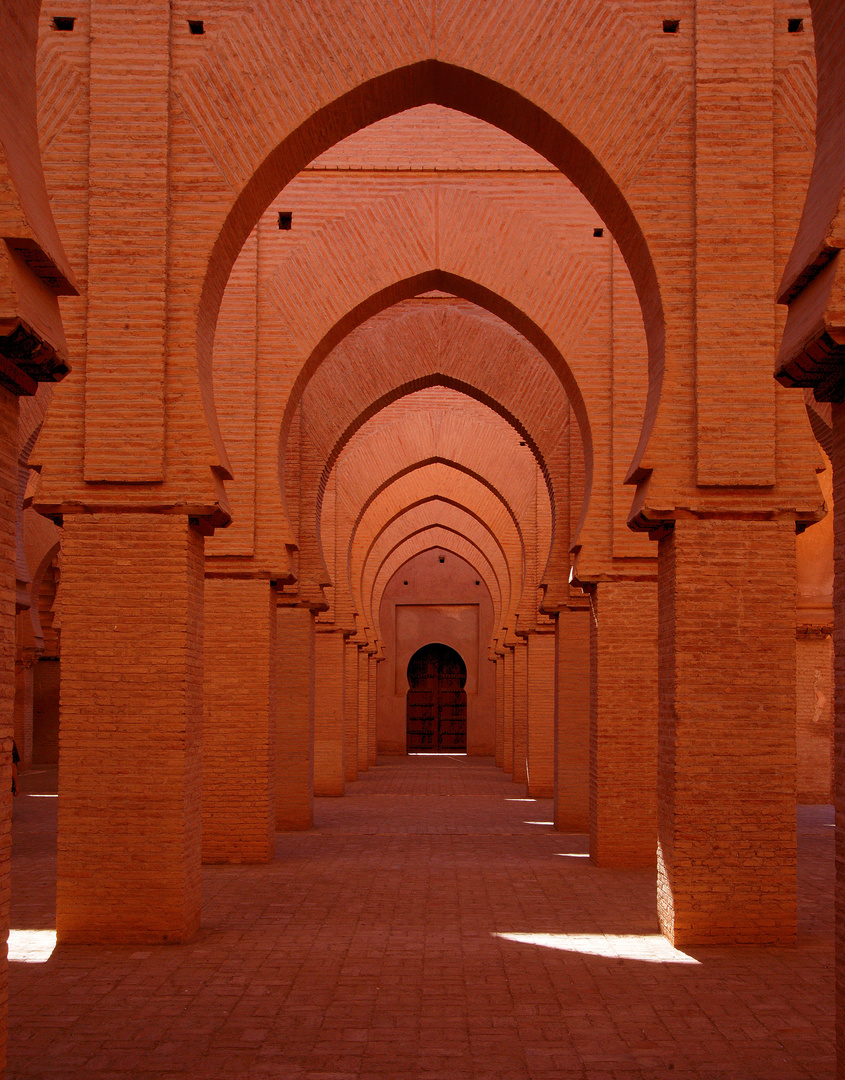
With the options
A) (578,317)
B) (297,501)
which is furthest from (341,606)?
(578,317)

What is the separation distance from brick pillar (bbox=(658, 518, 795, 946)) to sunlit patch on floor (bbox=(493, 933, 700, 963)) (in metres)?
0.16

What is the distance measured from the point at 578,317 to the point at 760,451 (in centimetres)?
457

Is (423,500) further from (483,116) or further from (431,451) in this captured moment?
(483,116)

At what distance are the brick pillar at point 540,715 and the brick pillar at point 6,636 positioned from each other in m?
15.5

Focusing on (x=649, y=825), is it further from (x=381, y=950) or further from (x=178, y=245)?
(x=178, y=245)

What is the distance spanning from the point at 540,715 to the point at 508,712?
7122 millimetres

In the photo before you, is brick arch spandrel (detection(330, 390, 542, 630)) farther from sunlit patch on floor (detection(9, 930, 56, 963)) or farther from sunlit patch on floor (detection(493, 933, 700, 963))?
sunlit patch on floor (detection(9, 930, 56, 963))

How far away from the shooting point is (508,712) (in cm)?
2700

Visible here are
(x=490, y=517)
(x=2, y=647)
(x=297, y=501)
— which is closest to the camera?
(x=2, y=647)

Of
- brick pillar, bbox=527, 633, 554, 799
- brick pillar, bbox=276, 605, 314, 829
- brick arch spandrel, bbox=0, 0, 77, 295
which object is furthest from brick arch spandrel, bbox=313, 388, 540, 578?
brick arch spandrel, bbox=0, 0, 77, 295

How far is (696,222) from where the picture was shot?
8.43 meters

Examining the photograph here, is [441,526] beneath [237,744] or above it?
above

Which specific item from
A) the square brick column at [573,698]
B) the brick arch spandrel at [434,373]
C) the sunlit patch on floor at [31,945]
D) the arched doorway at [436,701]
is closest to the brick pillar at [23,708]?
the brick arch spandrel at [434,373]

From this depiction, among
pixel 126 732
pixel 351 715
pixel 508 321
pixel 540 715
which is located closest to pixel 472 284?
pixel 508 321
